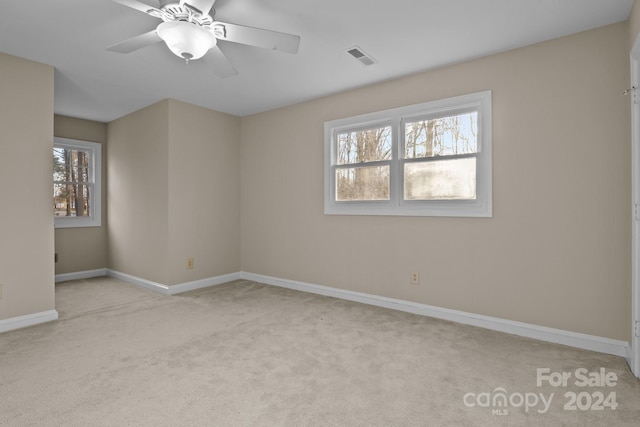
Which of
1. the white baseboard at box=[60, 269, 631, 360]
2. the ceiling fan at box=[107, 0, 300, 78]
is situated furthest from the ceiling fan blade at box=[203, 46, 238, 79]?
the white baseboard at box=[60, 269, 631, 360]

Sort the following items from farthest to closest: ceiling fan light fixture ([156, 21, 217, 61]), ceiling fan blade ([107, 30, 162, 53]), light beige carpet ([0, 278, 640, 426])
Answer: ceiling fan blade ([107, 30, 162, 53]) → ceiling fan light fixture ([156, 21, 217, 61]) → light beige carpet ([0, 278, 640, 426])

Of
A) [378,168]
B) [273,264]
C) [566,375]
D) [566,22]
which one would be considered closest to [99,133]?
[273,264]

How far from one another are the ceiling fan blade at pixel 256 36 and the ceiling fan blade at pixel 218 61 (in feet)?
0.46

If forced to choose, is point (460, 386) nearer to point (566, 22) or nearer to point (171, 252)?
point (566, 22)

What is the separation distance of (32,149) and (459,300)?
4.34m

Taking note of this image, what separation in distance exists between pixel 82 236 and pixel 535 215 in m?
6.00

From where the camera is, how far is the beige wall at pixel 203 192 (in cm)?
438

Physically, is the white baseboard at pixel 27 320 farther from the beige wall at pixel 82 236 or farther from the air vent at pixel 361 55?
the air vent at pixel 361 55

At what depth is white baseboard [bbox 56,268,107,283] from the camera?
495cm

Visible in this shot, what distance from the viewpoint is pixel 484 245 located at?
3084mm

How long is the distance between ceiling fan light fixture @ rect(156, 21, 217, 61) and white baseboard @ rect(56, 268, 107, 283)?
4.49 m

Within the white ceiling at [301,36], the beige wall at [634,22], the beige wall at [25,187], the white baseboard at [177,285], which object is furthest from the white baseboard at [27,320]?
the beige wall at [634,22]

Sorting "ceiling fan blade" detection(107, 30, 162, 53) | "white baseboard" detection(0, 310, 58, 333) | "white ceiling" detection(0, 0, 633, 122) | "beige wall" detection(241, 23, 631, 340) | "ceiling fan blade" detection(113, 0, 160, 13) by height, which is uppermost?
"white ceiling" detection(0, 0, 633, 122)

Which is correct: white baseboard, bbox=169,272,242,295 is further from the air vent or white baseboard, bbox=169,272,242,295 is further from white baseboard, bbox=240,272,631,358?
the air vent
